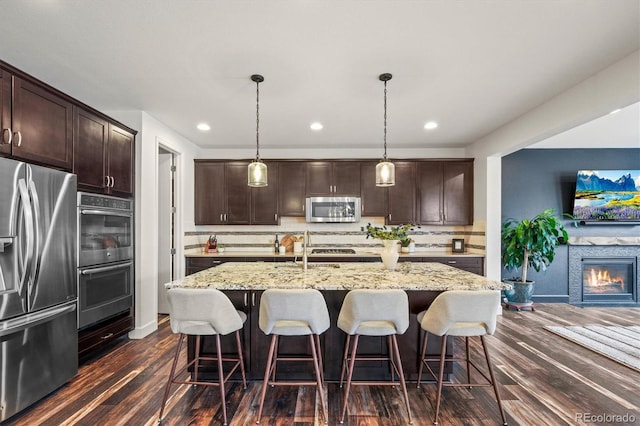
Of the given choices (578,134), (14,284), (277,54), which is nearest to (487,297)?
(277,54)

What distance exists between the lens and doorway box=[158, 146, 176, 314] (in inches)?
176

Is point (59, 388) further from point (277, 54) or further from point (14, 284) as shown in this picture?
point (277, 54)

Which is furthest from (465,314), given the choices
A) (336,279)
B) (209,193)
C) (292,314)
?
(209,193)

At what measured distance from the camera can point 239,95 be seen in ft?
10.3

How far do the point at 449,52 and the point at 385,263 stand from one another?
70.6 inches

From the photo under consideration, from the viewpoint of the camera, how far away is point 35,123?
2.33 metres

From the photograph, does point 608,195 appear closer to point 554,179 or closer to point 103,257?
point 554,179

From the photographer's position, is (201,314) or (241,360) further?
Result: (241,360)

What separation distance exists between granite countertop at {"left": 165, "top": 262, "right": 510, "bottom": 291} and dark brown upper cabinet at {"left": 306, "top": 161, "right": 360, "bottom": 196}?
7.41 ft

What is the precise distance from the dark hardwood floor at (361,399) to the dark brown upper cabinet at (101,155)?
1679mm

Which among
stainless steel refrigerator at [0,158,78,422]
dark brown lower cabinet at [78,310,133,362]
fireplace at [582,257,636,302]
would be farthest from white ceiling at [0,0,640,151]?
fireplace at [582,257,636,302]

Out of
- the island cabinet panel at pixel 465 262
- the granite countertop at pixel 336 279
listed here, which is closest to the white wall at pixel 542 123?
the island cabinet panel at pixel 465 262

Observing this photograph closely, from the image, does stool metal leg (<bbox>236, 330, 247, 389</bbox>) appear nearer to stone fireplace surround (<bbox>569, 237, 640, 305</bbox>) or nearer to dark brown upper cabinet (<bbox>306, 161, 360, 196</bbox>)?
dark brown upper cabinet (<bbox>306, 161, 360, 196</bbox>)

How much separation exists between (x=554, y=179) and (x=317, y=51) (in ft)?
16.5
